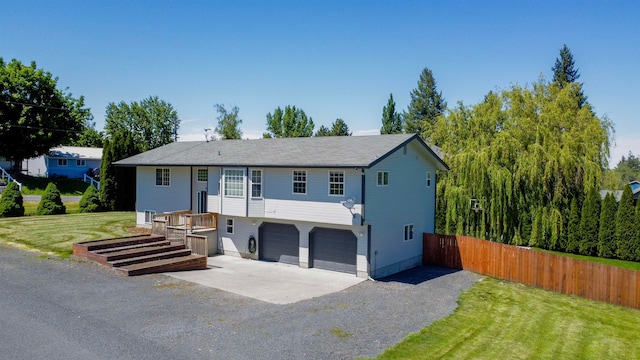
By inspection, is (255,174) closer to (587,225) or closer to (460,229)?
(460,229)

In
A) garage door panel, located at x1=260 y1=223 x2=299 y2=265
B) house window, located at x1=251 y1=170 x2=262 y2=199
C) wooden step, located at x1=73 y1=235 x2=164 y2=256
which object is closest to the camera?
wooden step, located at x1=73 y1=235 x2=164 y2=256

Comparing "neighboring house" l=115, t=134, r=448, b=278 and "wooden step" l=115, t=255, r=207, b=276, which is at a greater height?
"neighboring house" l=115, t=134, r=448, b=278

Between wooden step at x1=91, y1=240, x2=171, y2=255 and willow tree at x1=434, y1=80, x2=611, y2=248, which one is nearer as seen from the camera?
wooden step at x1=91, y1=240, x2=171, y2=255

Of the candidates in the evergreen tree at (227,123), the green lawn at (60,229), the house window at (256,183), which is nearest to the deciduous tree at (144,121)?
the evergreen tree at (227,123)

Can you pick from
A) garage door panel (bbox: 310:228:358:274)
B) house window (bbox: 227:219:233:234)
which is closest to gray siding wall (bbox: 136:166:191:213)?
house window (bbox: 227:219:233:234)

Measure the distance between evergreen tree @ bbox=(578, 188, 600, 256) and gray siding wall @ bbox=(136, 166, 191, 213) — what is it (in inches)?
927

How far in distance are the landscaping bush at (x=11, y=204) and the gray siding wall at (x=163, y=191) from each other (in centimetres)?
1116

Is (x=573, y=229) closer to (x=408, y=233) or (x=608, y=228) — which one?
(x=608, y=228)

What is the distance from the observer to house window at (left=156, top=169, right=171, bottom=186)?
84.0 feet

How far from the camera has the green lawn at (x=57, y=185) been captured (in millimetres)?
42700

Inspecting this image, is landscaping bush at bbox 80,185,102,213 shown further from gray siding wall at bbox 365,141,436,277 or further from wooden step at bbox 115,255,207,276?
gray siding wall at bbox 365,141,436,277

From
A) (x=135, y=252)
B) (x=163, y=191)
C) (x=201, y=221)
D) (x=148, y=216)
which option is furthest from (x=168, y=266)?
(x=148, y=216)

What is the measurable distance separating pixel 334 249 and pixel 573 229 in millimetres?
16971

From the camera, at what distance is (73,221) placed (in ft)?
95.1
